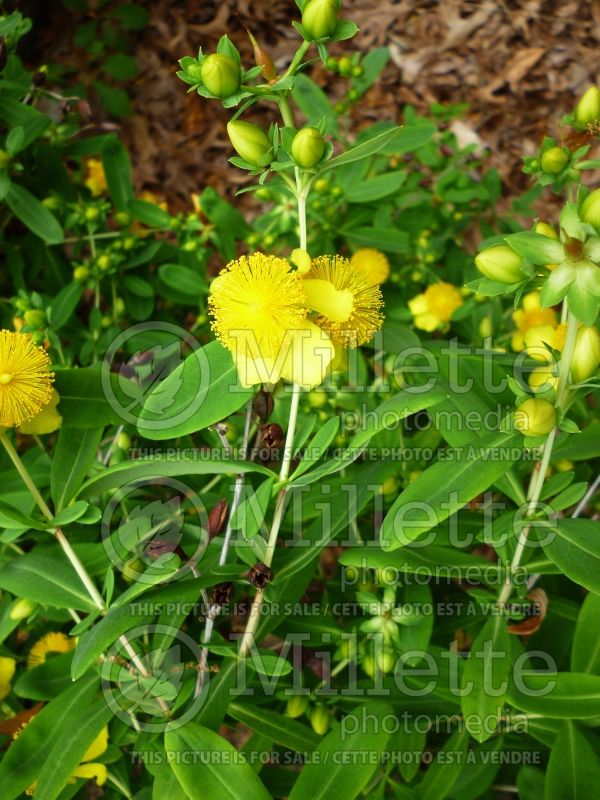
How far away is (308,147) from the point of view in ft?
2.63

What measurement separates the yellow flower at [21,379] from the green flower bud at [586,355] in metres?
0.67

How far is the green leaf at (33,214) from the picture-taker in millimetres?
1586

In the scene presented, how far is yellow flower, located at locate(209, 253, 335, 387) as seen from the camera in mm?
869

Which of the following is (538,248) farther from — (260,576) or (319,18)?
(260,576)

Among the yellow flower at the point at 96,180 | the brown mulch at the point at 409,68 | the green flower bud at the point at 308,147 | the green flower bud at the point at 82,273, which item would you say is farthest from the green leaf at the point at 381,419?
the brown mulch at the point at 409,68

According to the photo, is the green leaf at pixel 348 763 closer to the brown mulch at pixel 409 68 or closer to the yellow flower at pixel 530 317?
the yellow flower at pixel 530 317

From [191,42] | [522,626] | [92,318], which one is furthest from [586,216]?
[191,42]

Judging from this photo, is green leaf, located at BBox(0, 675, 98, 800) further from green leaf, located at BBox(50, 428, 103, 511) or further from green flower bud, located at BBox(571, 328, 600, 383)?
green flower bud, located at BBox(571, 328, 600, 383)

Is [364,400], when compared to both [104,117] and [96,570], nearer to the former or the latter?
[96,570]

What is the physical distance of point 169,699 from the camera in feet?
3.62

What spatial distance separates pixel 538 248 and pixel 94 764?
3.26ft

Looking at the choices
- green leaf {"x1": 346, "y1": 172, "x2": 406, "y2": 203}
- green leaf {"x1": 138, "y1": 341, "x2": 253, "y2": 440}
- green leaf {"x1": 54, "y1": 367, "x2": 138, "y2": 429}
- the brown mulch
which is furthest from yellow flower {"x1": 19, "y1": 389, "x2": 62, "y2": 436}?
the brown mulch

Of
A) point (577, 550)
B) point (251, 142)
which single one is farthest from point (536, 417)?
point (251, 142)

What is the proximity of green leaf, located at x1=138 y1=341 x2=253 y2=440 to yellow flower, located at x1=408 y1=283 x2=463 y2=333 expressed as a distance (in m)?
0.80
